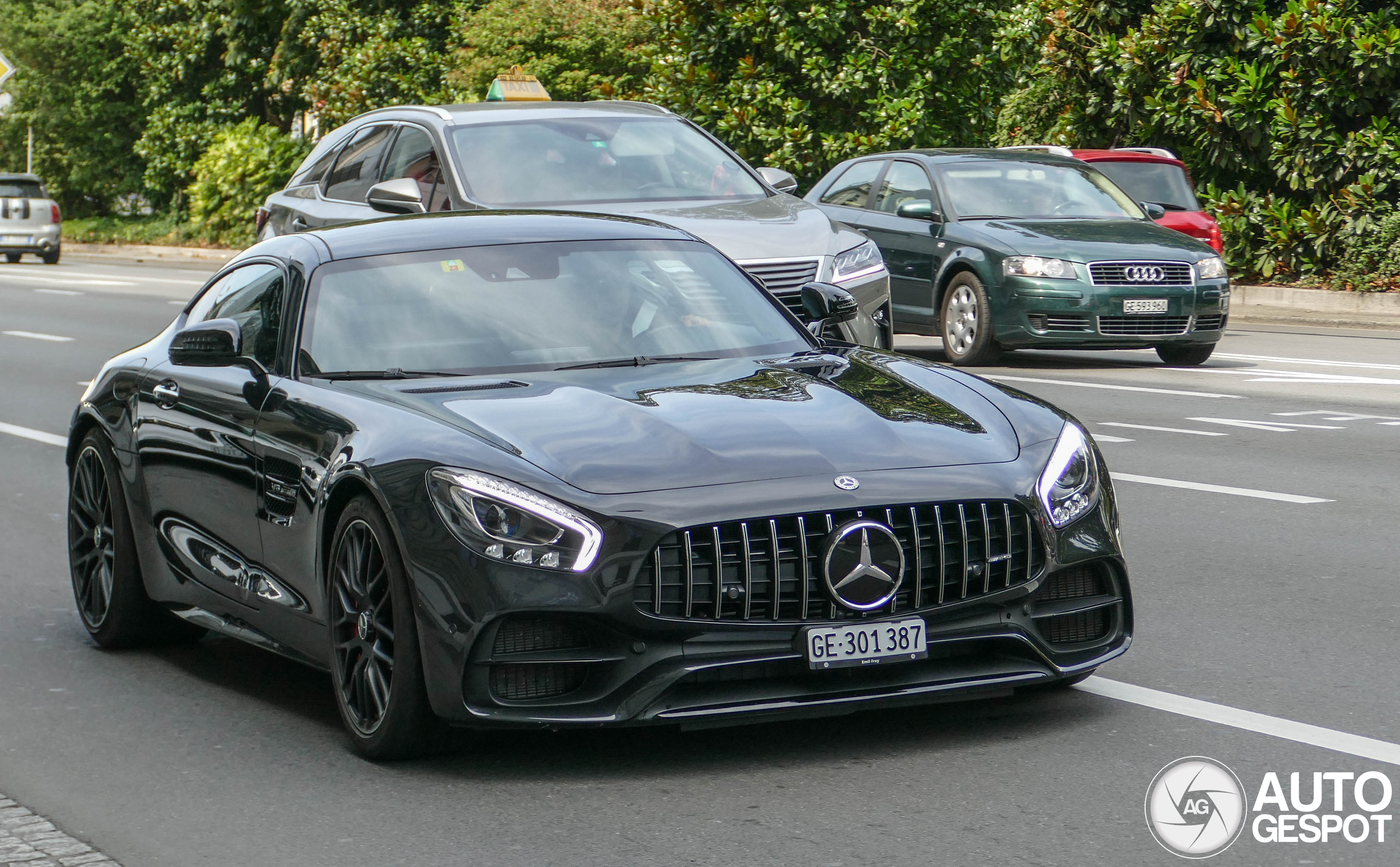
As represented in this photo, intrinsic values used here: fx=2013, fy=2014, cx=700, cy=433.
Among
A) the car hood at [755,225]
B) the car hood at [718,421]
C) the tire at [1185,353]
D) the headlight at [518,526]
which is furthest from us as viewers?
the tire at [1185,353]

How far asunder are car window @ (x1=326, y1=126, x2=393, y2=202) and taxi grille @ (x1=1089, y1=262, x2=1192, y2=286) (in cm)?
562

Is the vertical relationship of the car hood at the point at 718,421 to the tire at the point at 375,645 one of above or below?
above

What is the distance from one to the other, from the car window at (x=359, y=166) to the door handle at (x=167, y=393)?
581 cm

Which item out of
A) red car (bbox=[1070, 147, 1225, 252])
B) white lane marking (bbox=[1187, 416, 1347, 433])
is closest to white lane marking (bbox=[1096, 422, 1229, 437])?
white lane marking (bbox=[1187, 416, 1347, 433])

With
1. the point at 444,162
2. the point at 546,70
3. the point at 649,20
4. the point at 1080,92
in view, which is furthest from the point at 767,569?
the point at 546,70

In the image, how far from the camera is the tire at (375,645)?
487cm

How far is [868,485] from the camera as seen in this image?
4.85 m

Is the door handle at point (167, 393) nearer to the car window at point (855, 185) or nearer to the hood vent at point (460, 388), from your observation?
the hood vent at point (460, 388)

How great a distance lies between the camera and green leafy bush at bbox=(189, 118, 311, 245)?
147 ft

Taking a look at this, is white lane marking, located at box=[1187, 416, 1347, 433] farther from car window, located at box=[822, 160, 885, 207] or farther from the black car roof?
the black car roof

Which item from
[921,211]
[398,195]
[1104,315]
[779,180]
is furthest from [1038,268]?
[398,195]

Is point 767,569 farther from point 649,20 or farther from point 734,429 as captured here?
point 649,20

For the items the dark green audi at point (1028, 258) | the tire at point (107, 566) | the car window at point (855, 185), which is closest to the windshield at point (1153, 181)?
the dark green audi at point (1028, 258)

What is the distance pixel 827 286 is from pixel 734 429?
6.23 ft
